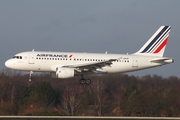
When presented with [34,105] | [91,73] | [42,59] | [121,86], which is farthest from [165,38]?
[34,105]

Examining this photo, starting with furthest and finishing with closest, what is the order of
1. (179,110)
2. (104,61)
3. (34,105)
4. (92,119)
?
(34,105), (179,110), (104,61), (92,119)

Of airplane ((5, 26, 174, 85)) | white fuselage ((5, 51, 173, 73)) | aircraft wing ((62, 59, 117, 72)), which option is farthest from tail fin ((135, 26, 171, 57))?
aircraft wing ((62, 59, 117, 72))

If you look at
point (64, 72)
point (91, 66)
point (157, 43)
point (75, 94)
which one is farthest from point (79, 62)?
point (75, 94)

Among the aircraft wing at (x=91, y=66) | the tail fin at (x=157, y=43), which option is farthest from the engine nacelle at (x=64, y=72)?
the tail fin at (x=157, y=43)

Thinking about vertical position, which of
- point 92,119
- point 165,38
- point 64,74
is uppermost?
point 165,38

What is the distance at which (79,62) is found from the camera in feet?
196

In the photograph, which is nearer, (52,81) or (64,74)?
(64,74)

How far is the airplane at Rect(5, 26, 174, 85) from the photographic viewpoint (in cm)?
5900

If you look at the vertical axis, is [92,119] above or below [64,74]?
below

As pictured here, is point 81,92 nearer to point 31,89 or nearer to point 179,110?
point 31,89

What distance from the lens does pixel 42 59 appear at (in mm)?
59094

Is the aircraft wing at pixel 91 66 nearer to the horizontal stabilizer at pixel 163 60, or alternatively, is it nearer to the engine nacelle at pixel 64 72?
the engine nacelle at pixel 64 72

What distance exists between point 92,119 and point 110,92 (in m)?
40.7

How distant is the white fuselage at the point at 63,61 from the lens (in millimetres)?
59156
